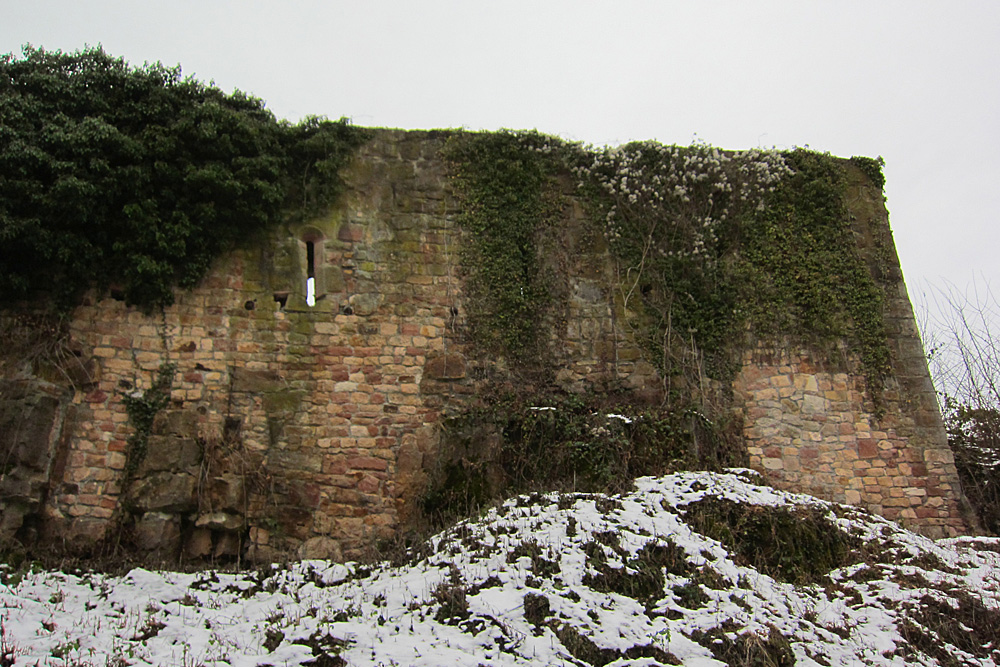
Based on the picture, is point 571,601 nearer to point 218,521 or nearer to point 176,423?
point 218,521

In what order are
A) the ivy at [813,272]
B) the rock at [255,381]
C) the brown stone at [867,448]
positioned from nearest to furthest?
1. the rock at [255,381]
2. the brown stone at [867,448]
3. the ivy at [813,272]

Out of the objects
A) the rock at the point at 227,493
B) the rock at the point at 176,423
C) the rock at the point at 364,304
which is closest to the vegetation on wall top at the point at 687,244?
the rock at the point at 364,304

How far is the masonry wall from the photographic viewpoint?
7367 mm

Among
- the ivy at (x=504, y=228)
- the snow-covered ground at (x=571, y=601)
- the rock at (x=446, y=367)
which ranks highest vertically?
the ivy at (x=504, y=228)

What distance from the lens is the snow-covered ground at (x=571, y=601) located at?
483 centimetres

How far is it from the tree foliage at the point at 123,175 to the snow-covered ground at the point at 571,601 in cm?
Answer: 317

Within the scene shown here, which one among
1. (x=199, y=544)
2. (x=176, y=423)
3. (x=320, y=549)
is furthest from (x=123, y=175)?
(x=320, y=549)

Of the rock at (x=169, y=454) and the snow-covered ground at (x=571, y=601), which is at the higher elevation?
the rock at (x=169, y=454)

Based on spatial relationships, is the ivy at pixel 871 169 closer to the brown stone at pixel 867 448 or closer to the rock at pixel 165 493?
the brown stone at pixel 867 448

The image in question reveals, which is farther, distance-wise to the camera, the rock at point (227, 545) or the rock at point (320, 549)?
the rock at point (320, 549)

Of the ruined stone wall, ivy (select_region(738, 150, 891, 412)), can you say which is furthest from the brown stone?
ivy (select_region(738, 150, 891, 412))

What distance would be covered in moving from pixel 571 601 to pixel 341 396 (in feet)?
13.0

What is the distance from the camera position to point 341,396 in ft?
27.0

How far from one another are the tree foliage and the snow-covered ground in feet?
10.4
